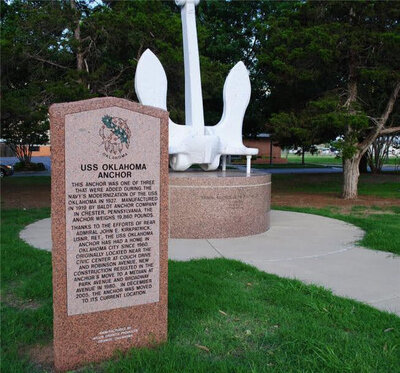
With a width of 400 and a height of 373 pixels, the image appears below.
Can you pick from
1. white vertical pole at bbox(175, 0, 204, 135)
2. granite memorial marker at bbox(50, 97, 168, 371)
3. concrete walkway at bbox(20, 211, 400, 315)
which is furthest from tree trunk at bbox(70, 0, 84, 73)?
granite memorial marker at bbox(50, 97, 168, 371)

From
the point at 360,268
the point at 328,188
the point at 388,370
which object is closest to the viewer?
the point at 388,370

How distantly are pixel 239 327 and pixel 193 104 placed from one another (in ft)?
18.4

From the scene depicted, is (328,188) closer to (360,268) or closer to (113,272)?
(360,268)

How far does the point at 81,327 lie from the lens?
318 centimetres

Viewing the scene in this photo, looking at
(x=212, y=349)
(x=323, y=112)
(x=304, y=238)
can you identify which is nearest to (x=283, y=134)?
(x=323, y=112)

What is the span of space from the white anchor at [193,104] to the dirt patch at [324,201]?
4.45 metres

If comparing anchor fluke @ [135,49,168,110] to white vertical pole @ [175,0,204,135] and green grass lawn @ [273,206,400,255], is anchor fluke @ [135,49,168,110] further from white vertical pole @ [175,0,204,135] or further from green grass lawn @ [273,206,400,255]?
green grass lawn @ [273,206,400,255]

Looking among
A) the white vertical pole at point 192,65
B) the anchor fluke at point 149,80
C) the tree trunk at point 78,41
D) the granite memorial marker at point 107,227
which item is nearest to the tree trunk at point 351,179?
the white vertical pole at point 192,65

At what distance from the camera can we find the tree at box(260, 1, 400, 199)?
1246 centimetres

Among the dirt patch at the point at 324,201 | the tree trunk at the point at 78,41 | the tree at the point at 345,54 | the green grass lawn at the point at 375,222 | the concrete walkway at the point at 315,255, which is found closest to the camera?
the concrete walkway at the point at 315,255

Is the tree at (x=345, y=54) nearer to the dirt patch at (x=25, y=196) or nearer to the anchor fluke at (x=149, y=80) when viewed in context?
the anchor fluke at (x=149, y=80)

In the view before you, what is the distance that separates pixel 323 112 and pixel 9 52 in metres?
8.88

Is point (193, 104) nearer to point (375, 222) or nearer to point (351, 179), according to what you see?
point (375, 222)

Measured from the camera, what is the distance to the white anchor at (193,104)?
318 inches
